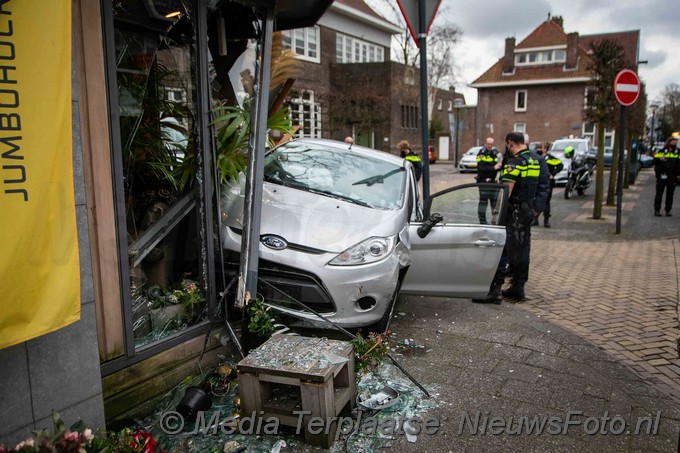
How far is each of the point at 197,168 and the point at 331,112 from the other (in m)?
24.0

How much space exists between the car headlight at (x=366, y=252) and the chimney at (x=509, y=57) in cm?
4666

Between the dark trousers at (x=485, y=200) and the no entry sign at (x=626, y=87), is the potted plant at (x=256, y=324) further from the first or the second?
the no entry sign at (x=626, y=87)

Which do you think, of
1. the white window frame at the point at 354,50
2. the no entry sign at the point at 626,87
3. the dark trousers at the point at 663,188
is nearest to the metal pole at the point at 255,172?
the no entry sign at the point at 626,87

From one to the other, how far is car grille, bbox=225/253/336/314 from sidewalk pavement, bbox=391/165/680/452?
908 millimetres

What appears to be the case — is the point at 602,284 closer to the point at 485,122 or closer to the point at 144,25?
the point at 144,25

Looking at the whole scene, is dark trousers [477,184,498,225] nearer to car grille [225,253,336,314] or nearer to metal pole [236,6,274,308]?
car grille [225,253,336,314]

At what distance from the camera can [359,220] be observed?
4742mm

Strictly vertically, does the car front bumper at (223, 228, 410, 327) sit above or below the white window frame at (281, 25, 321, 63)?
below

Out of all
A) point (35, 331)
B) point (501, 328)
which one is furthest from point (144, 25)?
point (501, 328)

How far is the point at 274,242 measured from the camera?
4410 millimetres

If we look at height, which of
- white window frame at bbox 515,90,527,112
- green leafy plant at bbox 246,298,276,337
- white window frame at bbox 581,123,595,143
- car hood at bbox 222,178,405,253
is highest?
white window frame at bbox 515,90,527,112

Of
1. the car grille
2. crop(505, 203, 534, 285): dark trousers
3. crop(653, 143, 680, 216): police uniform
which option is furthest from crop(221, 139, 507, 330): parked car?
crop(653, 143, 680, 216): police uniform

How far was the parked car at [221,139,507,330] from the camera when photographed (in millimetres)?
4332

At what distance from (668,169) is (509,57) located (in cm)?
3821
